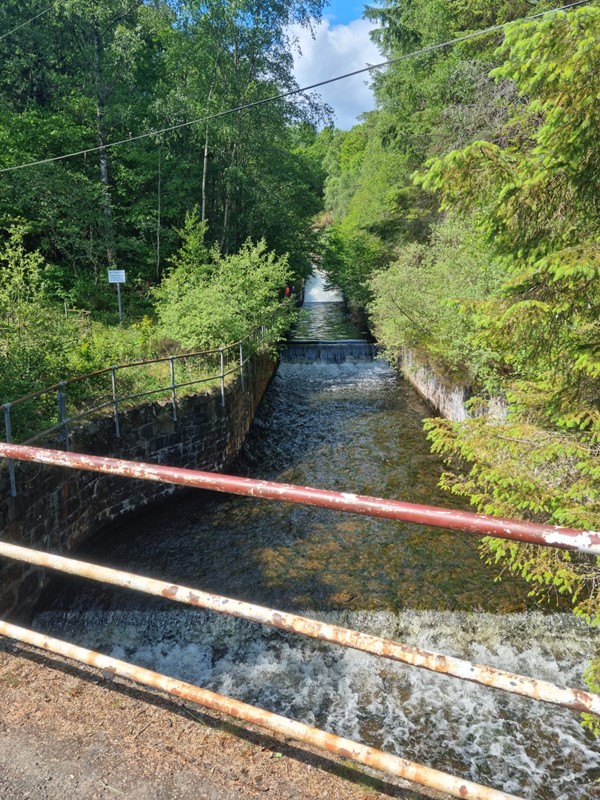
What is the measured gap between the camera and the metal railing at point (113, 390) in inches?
243

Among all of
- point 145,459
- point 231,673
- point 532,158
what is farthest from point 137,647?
point 532,158

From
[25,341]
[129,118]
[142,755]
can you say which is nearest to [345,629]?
[142,755]

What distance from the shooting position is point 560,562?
4.32 meters

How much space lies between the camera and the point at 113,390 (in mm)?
7422

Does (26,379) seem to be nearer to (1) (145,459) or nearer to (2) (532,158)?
(1) (145,459)

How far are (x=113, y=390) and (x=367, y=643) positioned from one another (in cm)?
681

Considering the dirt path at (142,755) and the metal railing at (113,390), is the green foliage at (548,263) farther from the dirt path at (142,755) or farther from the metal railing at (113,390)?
the metal railing at (113,390)

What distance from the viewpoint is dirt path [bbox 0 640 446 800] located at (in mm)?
Answer: 1575

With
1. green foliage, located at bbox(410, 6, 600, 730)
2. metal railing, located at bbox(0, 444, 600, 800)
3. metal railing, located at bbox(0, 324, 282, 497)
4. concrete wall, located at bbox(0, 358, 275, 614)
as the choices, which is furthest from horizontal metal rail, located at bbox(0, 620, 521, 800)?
concrete wall, located at bbox(0, 358, 275, 614)

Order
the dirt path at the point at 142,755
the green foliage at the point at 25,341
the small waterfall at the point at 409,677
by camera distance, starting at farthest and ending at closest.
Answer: the green foliage at the point at 25,341 → the small waterfall at the point at 409,677 → the dirt path at the point at 142,755

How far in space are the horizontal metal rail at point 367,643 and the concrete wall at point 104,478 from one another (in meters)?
4.26

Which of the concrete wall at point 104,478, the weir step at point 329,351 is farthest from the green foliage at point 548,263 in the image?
the weir step at point 329,351

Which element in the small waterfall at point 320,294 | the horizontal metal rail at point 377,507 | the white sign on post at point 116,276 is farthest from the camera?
the small waterfall at point 320,294

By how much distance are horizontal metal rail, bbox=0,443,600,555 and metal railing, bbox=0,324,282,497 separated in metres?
3.78
